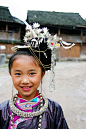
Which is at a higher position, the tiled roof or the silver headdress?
the tiled roof

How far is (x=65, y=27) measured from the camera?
55.5 feet

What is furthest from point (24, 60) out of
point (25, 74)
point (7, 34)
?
point (7, 34)

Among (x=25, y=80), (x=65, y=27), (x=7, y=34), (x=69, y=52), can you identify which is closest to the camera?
(x=25, y=80)

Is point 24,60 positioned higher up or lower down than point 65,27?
lower down

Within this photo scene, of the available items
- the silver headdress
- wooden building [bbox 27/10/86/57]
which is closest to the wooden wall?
wooden building [bbox 27/10/86/57]

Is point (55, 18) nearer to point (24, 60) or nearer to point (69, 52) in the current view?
point (69, 52)

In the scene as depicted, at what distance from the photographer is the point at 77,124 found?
2539 mm

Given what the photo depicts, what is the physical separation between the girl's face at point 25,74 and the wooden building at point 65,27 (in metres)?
15.4

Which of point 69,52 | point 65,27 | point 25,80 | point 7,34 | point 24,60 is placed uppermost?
point 65,27

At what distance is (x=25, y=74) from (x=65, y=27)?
16.7m

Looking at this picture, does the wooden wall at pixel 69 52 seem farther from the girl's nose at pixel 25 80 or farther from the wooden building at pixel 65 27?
the girl's nose at pixel 25 80

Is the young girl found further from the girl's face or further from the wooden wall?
the wooden wall

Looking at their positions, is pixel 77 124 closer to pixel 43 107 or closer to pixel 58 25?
pixel 43 107

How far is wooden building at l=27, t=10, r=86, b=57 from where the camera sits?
1667 centimetres
